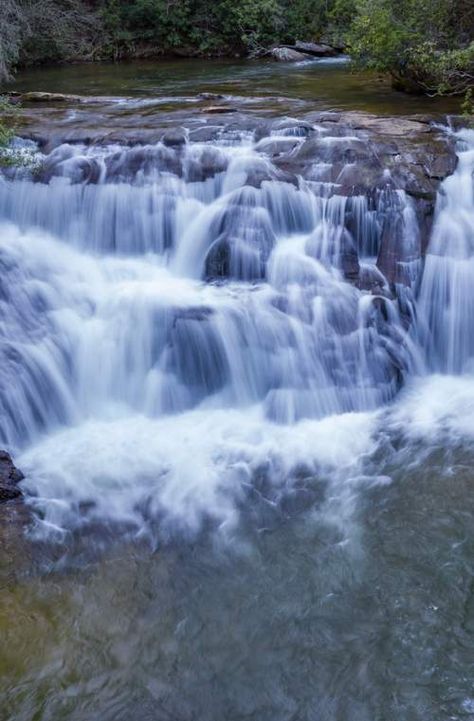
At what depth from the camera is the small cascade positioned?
788 centimetres

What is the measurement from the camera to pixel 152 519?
5.66 m

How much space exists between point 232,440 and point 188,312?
5.34 ft

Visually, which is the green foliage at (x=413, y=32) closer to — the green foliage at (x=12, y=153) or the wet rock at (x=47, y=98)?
the wet rock at (x=47, y=98)

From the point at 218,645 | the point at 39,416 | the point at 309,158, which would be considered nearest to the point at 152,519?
the point at 218,645

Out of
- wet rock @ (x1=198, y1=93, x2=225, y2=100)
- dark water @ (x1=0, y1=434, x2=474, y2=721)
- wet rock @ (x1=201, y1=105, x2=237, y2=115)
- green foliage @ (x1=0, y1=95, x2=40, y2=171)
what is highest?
wet rock @ (x1=198, y1=93, x2=225, y2=100)

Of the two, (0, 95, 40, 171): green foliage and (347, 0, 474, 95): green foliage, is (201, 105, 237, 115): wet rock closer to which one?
(347, 0, 474, 95): green foliage

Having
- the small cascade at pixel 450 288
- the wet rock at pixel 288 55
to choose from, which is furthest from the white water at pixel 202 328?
the wet rock at pixel 288 55

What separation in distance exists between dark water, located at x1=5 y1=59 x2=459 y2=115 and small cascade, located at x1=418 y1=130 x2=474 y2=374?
314 cm

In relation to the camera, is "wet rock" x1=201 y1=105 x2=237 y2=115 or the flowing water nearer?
the flowing water

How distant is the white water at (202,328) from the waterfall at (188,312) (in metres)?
0.02

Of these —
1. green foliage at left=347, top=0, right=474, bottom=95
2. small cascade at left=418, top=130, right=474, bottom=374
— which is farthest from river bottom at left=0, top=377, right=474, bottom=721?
green foliage at left=347, top=0, right=474, bottom=95

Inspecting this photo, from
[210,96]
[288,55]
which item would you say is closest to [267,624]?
[210,96]

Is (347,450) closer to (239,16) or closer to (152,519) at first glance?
(152,519)

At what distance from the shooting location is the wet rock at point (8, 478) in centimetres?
578
